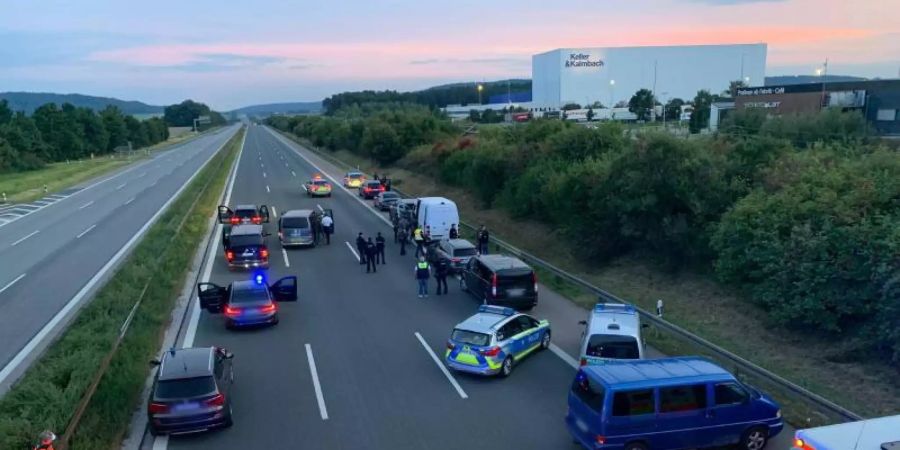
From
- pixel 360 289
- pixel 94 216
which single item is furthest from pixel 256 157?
pixel 360 289

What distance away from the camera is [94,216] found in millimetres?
→ 39625

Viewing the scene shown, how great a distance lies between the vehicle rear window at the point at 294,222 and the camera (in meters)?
28.8

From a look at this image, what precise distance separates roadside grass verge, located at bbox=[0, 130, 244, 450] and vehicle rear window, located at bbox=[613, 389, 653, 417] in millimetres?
8041

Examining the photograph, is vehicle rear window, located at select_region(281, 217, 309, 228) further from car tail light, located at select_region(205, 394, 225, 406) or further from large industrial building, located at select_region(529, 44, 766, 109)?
large industrial building, located at select_region(529, 44, 766, 109)

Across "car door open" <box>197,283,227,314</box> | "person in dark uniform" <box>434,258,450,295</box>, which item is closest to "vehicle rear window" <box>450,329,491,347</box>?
"person in dark uniform" <box>434,258,450,295</box>

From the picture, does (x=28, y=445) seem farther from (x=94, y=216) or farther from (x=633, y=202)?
(x=94, y=216)

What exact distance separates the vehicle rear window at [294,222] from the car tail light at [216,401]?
57.9ft

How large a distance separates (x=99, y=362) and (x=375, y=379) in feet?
18.2

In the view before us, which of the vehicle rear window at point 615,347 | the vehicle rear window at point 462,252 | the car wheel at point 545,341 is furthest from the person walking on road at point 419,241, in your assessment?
the vehicle rear window at point 615,347

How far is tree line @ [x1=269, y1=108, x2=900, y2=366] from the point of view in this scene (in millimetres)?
Answer: 15367

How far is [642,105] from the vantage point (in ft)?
357

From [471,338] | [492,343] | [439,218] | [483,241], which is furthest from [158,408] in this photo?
[439,218]

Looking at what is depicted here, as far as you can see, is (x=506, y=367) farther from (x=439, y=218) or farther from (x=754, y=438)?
(x=439, y=218)

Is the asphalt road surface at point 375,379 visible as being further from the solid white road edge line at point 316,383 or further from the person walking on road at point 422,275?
the person walking on road at point 422,275
